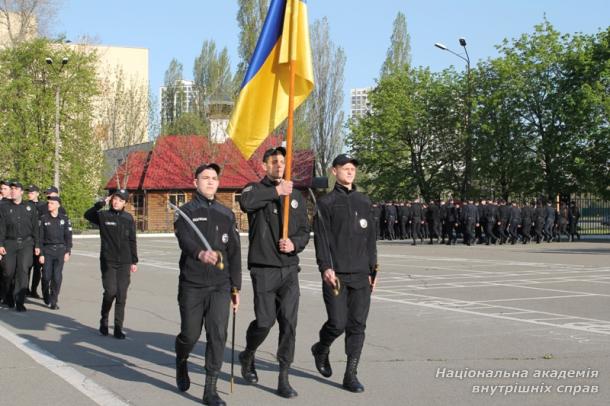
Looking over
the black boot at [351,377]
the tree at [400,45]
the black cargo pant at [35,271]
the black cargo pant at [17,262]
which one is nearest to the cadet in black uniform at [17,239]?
the black cargo pant at [17,262]


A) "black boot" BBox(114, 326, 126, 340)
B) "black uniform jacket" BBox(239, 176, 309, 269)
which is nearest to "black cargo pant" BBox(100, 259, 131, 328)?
"black boot" BBox(114, 326, 126, 340)

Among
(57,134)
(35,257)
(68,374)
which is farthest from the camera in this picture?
(57,134)

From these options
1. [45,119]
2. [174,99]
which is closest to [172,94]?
[174,99]

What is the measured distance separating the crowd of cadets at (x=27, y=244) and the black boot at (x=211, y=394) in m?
7.26

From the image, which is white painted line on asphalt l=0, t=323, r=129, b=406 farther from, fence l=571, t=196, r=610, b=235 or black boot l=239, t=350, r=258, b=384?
fence l=571, t=196, r=610, b=235

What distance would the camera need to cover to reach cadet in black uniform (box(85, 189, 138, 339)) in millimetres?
10766

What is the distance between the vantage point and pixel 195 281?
698 centimetres

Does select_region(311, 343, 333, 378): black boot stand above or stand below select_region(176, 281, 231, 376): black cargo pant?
below

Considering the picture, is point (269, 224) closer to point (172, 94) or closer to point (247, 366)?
Result: point (247, 366)

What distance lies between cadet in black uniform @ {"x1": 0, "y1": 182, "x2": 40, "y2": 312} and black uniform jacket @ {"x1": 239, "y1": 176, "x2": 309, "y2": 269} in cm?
715

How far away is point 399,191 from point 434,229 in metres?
16.7

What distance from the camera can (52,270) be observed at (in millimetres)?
13680

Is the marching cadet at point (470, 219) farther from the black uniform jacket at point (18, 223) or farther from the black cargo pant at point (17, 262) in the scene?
the black cargo pant at point (17, 262)

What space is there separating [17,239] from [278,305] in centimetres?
753
